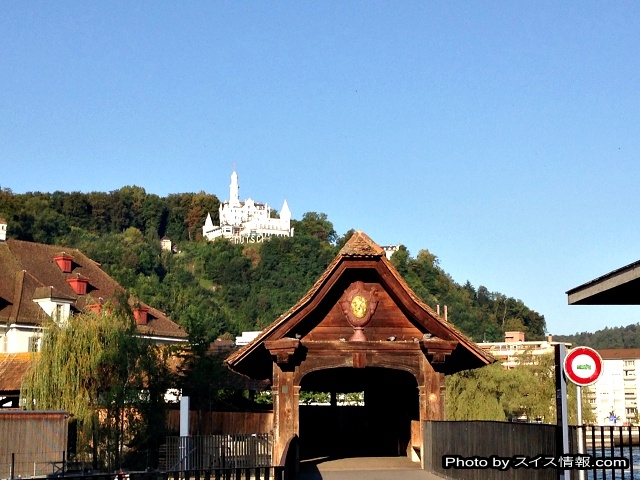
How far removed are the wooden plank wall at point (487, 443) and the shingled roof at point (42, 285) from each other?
115ft

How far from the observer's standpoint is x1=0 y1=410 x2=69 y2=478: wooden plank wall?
28.9 m

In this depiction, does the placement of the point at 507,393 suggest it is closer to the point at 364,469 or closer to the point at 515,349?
the point at 364,469

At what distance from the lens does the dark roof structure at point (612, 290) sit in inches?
391

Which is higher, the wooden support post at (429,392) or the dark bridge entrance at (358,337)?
the dark bridge entrance at (358,337)

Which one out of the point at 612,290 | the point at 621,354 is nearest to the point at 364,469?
the point at 612,290

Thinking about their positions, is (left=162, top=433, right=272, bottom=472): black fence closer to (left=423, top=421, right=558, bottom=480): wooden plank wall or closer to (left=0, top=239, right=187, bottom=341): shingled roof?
(left=423, top=421, right=558, bottom=480): wooden plank wall

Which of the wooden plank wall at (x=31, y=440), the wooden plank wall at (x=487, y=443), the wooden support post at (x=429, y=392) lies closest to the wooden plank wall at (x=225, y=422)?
the wooden support post at (x=429, y=392)

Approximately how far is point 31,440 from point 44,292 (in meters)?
24.7

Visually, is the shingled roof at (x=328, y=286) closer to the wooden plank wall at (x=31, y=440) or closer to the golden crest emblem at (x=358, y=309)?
the golden crest emblem at (x=358, y=309)

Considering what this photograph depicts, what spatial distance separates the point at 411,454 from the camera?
20.6 metres

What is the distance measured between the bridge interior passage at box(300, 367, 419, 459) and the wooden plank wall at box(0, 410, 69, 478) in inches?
327

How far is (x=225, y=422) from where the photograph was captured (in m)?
29.3

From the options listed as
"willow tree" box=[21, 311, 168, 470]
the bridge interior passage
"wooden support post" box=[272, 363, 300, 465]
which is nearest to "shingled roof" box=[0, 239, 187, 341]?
"willow tree" box=[21, 311, 168, 470]

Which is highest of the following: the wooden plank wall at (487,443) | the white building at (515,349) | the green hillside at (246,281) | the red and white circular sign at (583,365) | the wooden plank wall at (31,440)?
the green hillside at (246,281)
